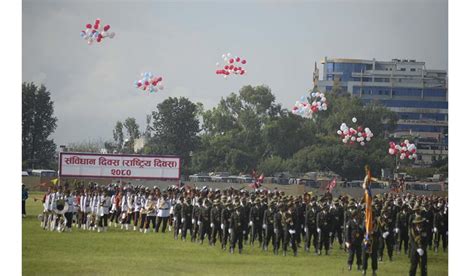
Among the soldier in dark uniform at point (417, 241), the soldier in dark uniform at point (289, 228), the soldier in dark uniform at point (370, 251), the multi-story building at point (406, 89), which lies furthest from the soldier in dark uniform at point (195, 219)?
the soldier in dark uniform at point (417, 241)

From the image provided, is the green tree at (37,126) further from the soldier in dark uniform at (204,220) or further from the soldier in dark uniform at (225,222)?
the soldier in dark uniform at (225,222)

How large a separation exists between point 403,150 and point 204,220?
366 centimetres

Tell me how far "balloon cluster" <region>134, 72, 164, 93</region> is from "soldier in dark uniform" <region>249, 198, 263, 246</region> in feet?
8.55

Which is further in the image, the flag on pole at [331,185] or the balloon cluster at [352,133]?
the flag on pole at [331,185]

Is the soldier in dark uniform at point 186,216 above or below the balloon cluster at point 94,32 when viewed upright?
below

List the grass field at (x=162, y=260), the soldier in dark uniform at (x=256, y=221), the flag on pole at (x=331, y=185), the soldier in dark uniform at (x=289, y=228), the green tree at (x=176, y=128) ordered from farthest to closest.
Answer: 1. the flag on pole at (x=331, y=185)
2. the green tree at (x=176, y=128)
3. the soldier in dark uniform at (x=256, y=221)
4. the soldier in dark uniform at (x=289, y=228)
5. the grass field at (x=162, y=260)

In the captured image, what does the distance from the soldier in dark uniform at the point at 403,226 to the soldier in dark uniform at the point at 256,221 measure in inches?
90.4

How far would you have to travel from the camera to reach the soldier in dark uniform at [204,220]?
829 inches

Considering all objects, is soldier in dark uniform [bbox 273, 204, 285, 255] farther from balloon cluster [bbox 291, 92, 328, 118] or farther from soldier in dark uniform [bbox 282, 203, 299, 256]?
balloon cluster [bbox 291, 92, 328, 118]

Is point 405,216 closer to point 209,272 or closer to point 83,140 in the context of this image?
point 209,272

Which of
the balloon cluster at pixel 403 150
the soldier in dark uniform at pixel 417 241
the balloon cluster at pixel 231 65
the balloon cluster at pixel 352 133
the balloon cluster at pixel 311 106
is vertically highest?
the balloon cluster at pixel 231 65

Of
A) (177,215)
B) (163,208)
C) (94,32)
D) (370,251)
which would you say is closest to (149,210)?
(163,208)
